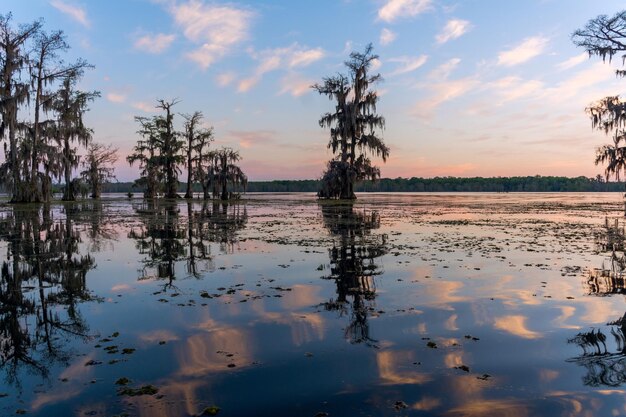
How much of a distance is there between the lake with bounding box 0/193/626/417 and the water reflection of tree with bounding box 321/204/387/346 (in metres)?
0.05

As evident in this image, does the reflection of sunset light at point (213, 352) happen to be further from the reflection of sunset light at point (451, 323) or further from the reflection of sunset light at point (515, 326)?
the reflection of sunset light at point (515, 326)

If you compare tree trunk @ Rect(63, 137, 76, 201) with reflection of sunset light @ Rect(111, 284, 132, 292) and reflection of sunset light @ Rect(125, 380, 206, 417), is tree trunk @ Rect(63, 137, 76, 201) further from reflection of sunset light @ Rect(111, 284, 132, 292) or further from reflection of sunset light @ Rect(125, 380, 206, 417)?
reflection of sunset light @ Rect(125, 380, 206, 417)

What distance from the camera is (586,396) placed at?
138 inches

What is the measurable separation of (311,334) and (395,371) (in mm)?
1275

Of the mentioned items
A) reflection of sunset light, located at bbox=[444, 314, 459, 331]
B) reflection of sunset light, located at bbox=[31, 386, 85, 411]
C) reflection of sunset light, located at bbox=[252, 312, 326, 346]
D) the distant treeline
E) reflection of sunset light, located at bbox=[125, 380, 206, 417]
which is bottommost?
reflection of sunset light, located at bbox=[444, 314, 459, 331]

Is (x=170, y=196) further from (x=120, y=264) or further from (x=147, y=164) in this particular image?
(x=120, y=264)

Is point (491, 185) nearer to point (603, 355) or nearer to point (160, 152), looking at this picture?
point (160, 152)

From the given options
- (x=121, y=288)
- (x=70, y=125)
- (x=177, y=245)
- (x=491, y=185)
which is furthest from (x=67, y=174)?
(x=491, y=185)

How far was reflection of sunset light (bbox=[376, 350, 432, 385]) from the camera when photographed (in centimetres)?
380

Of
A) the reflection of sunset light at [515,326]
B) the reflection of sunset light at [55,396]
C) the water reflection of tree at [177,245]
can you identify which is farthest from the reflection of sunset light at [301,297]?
the reflection of sunset light at [55,396]

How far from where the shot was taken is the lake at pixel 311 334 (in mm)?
3469

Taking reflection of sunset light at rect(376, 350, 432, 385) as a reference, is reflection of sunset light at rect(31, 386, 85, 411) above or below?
above

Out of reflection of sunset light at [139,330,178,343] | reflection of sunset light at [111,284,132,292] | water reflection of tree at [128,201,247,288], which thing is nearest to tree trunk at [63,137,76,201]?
water reflection of tree at [128,201,247,288]

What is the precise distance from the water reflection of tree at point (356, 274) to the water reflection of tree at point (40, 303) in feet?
10.4
